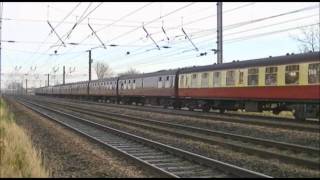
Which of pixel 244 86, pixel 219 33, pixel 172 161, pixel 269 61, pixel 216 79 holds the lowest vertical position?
pixel 172 161

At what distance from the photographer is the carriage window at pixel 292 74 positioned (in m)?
23.7

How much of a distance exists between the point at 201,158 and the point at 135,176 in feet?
6.47

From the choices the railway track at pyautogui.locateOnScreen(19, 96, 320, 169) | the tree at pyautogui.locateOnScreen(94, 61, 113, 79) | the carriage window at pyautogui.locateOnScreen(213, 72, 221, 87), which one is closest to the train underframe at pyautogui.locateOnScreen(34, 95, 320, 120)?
the carriage window at pyautogui.locateOnScreen(213, 72, 221, 87)

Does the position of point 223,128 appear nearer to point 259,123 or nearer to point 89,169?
point 259,123

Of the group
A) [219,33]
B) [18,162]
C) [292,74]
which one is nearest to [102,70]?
[219,33]

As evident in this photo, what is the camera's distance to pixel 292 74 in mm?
24062

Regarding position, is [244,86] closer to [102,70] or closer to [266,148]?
[266,148]

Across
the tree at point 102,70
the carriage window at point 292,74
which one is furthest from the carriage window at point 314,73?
the tree at point 102,70

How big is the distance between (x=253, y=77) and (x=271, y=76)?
5.53 feet

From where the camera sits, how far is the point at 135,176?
426 inches

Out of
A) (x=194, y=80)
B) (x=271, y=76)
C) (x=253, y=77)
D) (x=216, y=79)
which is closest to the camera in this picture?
(x=271, y=76)

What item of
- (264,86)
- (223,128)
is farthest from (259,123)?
(264,86)

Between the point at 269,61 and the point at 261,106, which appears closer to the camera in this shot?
the point at 269,61

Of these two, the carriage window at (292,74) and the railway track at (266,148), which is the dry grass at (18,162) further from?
the carriage window at (292,74)
